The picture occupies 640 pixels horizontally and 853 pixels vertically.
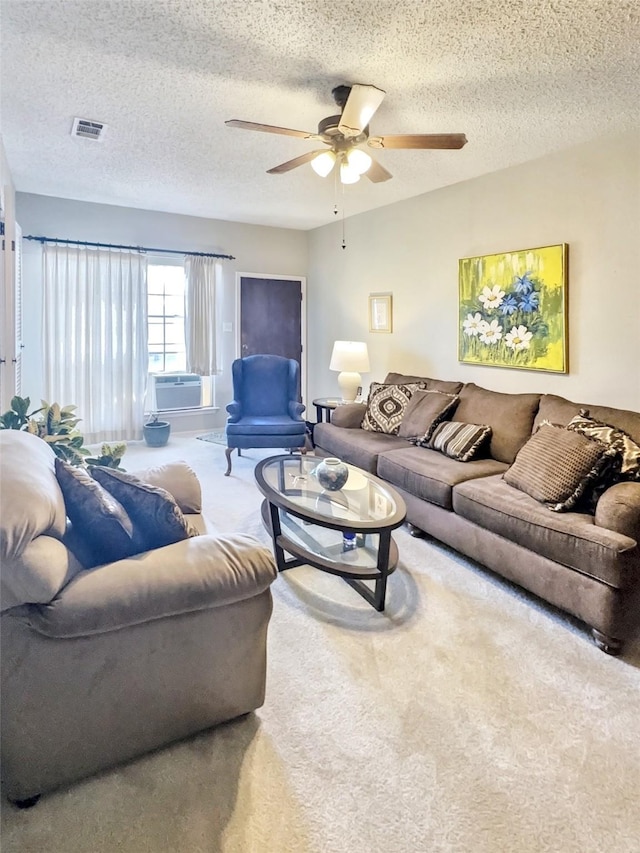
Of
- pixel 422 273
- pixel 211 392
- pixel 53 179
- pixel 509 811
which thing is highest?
pixel 53 179

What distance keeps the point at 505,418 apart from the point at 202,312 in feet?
13.0

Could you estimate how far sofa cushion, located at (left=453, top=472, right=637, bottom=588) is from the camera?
2125 mm

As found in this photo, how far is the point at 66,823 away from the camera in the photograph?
138cm

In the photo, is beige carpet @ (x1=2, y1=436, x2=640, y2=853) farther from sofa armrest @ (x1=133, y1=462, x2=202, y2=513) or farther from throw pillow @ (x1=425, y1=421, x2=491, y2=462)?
throw pillow @ (x1=425, y1=421, x2=491, y2=462)

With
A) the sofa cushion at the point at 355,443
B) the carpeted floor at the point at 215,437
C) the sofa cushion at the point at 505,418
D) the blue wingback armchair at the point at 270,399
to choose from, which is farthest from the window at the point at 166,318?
the sofa cushion at the point at 505,418

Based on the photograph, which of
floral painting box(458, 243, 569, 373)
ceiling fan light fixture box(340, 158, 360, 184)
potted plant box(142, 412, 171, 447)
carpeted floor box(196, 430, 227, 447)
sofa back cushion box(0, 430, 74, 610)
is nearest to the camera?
sofa back cushion box(0, 430, 74, 610)

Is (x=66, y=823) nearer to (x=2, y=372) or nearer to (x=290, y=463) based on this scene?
(x=290, y=463)

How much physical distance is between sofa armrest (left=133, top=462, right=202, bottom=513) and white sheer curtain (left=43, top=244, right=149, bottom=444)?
11.3 feet

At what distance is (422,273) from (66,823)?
463cm

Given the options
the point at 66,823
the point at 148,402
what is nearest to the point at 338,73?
the point at 66,823

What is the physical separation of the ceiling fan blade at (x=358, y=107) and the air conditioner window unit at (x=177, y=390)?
13.3 ft

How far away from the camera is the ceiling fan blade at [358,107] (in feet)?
8.05

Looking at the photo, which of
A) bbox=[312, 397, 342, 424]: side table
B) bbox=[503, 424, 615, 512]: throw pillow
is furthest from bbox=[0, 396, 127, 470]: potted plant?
bbox=[312, 397, 342, 424]: side table

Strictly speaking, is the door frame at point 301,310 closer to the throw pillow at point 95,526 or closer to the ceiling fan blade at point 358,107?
the ceiling fan blade at point 358,107
